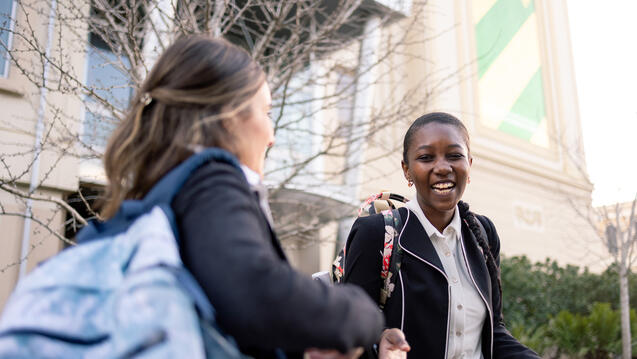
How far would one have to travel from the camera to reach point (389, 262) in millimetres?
2291

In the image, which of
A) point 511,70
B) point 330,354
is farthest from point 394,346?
point 511,70

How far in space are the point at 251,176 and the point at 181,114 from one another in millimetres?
245

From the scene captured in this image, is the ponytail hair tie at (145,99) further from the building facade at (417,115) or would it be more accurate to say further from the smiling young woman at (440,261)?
the building facade at (417,115)

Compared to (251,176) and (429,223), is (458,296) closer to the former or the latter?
(429,223)

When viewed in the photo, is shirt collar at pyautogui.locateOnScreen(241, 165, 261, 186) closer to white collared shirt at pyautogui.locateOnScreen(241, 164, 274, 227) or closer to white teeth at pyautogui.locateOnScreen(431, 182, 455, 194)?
white collared shirt at pyautogui.locateOnScreen(241, 164, 274, 227)

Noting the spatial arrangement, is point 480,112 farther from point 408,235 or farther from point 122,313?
point 122,313

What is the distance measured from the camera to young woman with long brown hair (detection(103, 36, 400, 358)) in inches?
43.4

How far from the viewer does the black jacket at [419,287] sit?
2207 millimetres

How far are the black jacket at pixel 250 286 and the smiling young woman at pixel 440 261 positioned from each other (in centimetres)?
104

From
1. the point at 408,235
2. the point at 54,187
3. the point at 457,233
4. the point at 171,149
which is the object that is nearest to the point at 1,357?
the point at 171,149

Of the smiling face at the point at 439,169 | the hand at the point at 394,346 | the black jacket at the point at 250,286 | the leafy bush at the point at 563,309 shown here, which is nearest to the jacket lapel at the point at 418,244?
the smiling face at the point at 439,169

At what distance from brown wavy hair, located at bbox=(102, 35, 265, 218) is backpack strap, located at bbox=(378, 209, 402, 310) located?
107cm

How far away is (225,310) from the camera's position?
1.11m

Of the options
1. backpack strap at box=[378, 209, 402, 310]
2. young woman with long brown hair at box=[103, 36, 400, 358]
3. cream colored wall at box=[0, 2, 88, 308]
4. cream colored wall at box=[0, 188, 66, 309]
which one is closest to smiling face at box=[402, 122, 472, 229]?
backpack strap at box=[378, 209, 402, 310]
